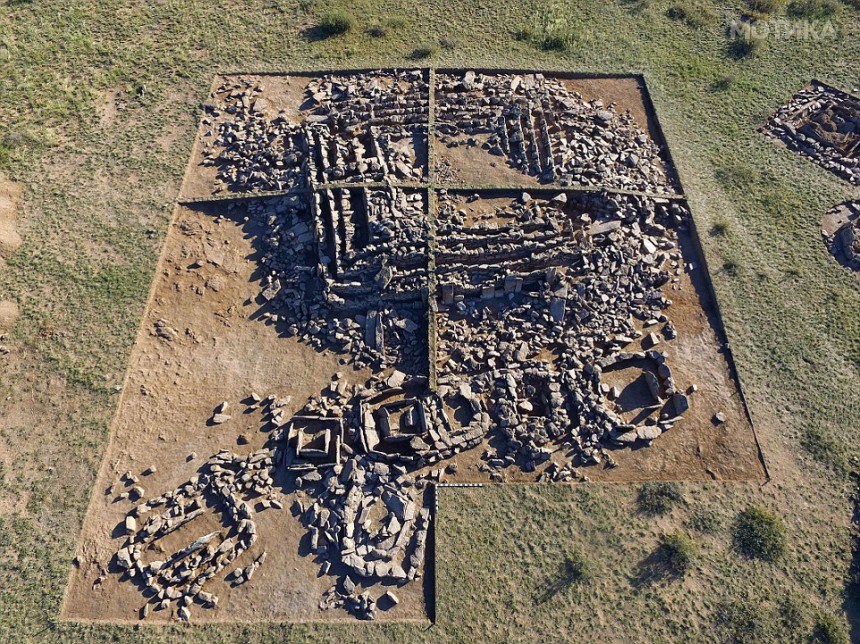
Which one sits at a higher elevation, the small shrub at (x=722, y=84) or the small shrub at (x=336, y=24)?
the small shrub at (x=722, y=84)

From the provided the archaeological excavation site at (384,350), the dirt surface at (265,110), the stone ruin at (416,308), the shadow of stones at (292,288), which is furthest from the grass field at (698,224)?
the shadow of stones at (292,288)

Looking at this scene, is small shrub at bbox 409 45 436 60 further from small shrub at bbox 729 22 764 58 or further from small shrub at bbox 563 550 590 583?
small shrub at bbox 563 550 590 583

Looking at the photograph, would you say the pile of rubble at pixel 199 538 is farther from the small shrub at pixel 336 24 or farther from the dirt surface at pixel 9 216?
the small shrub at pixel 336 24

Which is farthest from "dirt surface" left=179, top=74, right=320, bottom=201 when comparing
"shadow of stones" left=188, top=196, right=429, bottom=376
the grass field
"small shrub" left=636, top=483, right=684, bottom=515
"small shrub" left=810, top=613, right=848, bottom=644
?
"small shrub" left=810, top=613, right=848, bottom=644

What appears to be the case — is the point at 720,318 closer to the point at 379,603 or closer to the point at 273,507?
the point at 379,603

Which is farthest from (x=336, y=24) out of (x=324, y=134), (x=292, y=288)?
(x=292, y=288)

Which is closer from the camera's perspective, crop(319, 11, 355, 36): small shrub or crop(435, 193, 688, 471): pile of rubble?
crop(435, 193, 688, 471): pile of rubble
